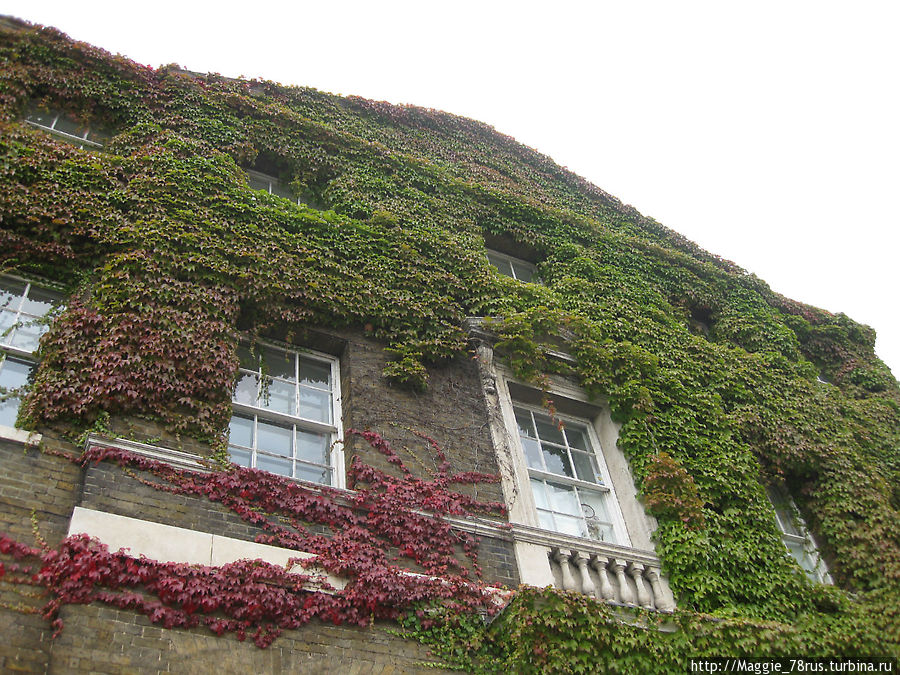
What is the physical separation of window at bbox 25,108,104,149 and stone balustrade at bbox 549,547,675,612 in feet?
29.3

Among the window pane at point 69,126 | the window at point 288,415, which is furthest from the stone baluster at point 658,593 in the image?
the window pane at point 69,126

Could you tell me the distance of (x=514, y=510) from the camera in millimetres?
8148

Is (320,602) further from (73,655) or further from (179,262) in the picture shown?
(179,262)

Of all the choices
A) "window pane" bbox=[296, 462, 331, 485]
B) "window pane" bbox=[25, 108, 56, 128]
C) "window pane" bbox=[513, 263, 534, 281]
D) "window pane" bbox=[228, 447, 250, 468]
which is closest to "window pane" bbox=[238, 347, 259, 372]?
"window pane" bbox=[228, 447, 250, 468]

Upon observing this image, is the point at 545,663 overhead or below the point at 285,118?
below

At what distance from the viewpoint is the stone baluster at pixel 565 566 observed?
7559 mm

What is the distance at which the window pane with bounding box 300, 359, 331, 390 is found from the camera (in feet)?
28.9

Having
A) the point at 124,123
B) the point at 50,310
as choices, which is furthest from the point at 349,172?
the point at 50,310

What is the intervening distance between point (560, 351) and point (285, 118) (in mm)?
6431

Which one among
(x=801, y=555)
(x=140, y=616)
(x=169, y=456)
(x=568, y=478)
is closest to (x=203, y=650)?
(x=140, y=616)

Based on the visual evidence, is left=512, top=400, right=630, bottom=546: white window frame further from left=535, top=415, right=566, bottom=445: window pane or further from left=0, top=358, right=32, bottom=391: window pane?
left=0, top=358, right=32, bottom=391: window pane

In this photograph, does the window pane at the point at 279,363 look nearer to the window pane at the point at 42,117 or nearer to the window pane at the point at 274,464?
the window pane at the point at 274,464

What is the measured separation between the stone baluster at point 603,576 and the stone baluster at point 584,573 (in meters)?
0.09

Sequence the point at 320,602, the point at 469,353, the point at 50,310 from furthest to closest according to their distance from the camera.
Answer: the point at 469,353, the point at 50,310, the point at 320,602
